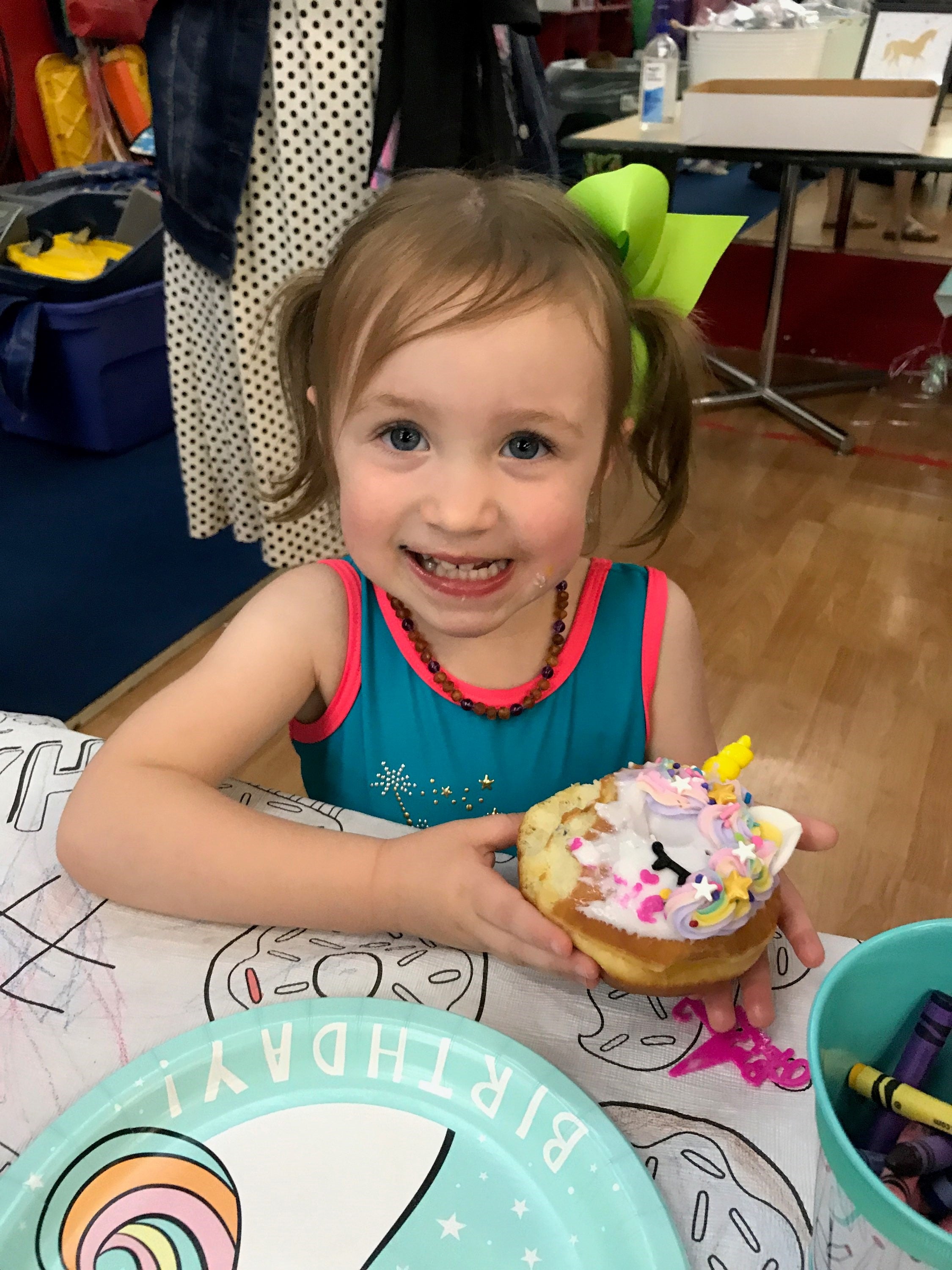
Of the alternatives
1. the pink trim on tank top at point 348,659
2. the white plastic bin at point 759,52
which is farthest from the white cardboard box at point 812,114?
the pink trim on tank top at point 348,659

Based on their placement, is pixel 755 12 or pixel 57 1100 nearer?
pixel 57 1100

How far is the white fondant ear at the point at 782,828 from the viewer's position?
0.50 metres

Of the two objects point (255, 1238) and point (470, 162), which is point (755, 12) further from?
point (255, 1238)

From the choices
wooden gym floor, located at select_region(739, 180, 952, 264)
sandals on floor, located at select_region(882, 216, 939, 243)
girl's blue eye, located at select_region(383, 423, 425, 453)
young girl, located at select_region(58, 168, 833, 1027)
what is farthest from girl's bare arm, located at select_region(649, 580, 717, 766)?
sandals on floor, located at select_region(882, 216, 939, 243)

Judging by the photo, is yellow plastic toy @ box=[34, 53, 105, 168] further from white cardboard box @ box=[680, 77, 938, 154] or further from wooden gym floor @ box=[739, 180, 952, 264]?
wooden gym floor @ box=[739, 180, 952, 264]

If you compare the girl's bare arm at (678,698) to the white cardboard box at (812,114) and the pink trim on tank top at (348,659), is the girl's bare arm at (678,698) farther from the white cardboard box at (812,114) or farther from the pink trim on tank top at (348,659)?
the white cardboard box at (812,114)

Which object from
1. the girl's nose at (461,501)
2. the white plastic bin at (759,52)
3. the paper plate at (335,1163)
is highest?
the white plastic bin at (759,52)

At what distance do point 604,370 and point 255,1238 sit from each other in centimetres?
56

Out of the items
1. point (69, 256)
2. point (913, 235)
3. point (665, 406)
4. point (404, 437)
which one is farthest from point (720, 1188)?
point (913, 235)

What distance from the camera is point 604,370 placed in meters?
0.67

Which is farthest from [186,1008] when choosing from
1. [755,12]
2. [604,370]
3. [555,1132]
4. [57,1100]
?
[755,12]

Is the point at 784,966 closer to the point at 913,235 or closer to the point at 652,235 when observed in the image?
the point at 652,235

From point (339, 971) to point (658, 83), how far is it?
2.77 metres

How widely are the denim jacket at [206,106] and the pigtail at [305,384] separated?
0.62 m
